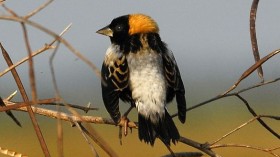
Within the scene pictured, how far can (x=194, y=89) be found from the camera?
65.8 meters

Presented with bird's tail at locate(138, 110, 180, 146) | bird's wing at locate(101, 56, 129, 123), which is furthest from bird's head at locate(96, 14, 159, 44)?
bird's tail at locate(138, 110, 180, 146)

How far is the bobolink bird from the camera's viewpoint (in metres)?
3.68

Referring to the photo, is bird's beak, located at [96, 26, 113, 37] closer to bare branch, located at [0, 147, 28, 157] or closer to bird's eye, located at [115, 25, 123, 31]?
bird's eye, located at [115, 25, 123, 31]

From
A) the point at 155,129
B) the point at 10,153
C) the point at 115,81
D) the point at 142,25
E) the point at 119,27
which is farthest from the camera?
the point at 119,27

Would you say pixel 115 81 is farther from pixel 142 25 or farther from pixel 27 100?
pixel 27 100

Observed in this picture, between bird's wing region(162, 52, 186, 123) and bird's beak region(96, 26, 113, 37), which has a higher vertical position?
bird's beak region(96, 26, 113, 37)

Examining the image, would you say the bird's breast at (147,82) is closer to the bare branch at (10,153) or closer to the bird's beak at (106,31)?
the bird's beak at (106,31)

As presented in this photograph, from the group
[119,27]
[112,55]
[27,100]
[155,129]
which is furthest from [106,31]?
[27,100]

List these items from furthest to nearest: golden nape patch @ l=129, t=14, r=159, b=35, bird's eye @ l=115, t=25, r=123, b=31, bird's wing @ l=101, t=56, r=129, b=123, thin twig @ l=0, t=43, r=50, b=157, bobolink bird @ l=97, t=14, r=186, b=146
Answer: bird's eye @ l=115, t=25, r=123, b=31 → golden nape patch @ l=129, t=14, r=159, b=35 → bird's wing @ l=101, t=56, r=129, b=123 → bobolink bird @ l=97, t=14, r=186, b=146 → thin twig @ l=0, t=43, r=50, b=157

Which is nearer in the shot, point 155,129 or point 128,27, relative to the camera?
point 155,129

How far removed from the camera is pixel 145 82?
12.3 feet

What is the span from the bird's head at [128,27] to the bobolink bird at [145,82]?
0.33 feet

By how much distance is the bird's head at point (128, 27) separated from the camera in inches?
167

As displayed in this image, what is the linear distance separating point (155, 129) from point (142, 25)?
2.75 ft
